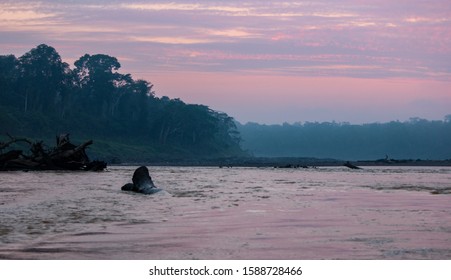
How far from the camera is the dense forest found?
123062mm

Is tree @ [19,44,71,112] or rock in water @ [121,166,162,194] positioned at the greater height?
tree @ [19,44,71,112]

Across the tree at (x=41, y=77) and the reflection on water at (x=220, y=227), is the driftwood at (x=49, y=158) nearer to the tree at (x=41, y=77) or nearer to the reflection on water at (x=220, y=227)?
the reflection on water at (x=220, y=227)

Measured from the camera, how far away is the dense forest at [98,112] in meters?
123

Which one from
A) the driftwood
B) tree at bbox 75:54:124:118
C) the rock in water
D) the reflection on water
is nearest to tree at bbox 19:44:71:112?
tree at bbox 75:54:124:118

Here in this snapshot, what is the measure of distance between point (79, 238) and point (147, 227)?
2579 mm

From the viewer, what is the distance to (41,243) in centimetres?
1513

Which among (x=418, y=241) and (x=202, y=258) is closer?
(x=202, y=258)

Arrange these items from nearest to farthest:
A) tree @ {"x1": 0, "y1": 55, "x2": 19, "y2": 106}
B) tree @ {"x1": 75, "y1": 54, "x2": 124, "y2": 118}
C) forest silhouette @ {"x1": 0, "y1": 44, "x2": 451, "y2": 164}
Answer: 1. forest silhouette @ {"x1": 0, "y1": 44, "x2": 451, "y2": 164}
2. tree @ {"x1": 0, "y1": 55, "x2": 19, "y2": 106}
3. tree @ {"x1": 75, "y1": 54, "x2": 124, "y2": 118}

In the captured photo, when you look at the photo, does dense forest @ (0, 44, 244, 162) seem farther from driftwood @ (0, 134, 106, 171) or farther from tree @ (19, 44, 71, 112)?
driftwood @ (0, 134, 106, 171)

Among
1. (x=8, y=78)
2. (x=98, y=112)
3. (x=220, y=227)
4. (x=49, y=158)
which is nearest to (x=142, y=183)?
(x=220, y=227)

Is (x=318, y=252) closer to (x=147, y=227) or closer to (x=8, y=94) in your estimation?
(x=147, y=227)

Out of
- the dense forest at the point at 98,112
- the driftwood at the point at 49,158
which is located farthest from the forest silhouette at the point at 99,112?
the driftwood at the point at 49,158
